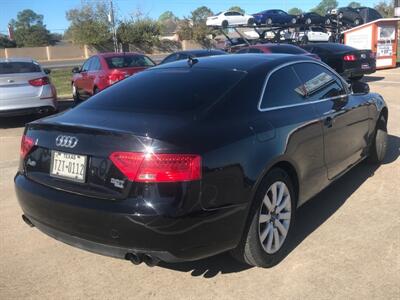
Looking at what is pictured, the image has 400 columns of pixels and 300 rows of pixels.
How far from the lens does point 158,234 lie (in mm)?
3027

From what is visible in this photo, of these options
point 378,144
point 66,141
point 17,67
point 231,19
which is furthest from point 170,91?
point 231,19

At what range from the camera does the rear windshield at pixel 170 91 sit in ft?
11.9

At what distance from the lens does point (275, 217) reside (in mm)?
3828

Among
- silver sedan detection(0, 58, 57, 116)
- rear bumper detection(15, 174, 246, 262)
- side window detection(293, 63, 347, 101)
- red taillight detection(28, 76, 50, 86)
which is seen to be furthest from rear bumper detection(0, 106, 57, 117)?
rear bumper detection(15, 174, 246, 262)

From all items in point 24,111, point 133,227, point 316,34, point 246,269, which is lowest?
point 246,269

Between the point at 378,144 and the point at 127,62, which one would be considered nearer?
the point at 378,144

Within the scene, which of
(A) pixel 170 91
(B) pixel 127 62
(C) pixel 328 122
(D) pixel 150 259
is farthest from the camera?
(B) pixel 127 62

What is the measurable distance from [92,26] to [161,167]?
2185 inches

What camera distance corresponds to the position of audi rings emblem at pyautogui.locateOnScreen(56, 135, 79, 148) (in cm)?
329

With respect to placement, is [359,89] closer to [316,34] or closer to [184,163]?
[184,163]

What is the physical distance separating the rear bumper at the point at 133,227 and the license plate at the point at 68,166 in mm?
119

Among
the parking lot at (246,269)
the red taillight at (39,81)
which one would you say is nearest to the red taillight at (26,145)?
the parking lot at (246,269)

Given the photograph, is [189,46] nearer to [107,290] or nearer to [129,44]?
[129,44]

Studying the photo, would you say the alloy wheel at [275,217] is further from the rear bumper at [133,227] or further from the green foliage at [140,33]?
the green foliage at [140,33]
